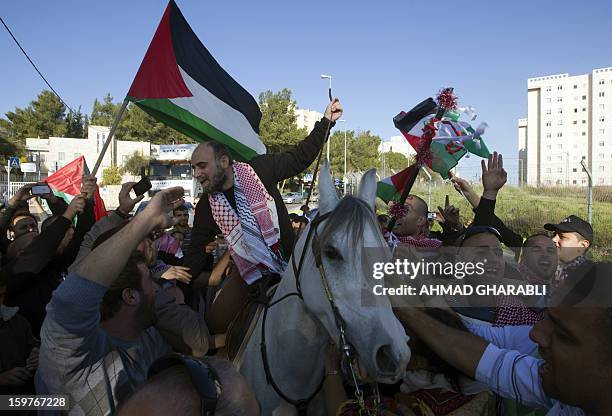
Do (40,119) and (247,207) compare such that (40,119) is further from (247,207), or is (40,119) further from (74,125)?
(247,207)

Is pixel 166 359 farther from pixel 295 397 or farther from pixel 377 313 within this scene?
pixel 295 397

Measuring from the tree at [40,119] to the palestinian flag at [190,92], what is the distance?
207 ft

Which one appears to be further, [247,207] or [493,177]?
[493,177]

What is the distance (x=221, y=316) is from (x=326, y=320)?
1.22m

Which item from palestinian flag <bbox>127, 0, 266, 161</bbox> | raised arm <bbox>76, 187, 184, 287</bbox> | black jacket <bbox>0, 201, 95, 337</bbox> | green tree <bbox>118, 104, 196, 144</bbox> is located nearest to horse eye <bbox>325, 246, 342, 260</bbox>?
raised arm <bbox>76, 187, 184, 287</bbox>

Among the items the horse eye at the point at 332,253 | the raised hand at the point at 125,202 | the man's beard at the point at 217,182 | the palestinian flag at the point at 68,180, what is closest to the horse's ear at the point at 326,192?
the horse eye at the point at 332,253

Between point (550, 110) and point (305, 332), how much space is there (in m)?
79.3

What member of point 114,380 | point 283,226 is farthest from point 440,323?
point 283,226

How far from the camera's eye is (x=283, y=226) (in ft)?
13.0

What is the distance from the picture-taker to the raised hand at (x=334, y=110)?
154 inches

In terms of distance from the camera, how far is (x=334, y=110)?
13.0 ft

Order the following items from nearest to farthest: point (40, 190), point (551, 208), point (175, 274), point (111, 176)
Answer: point (175, 274)
point (40, 190)
point (551, 208)
point (111, 176)

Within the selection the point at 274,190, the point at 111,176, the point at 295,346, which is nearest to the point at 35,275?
the point at 274,190

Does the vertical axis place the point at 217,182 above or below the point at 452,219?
above
